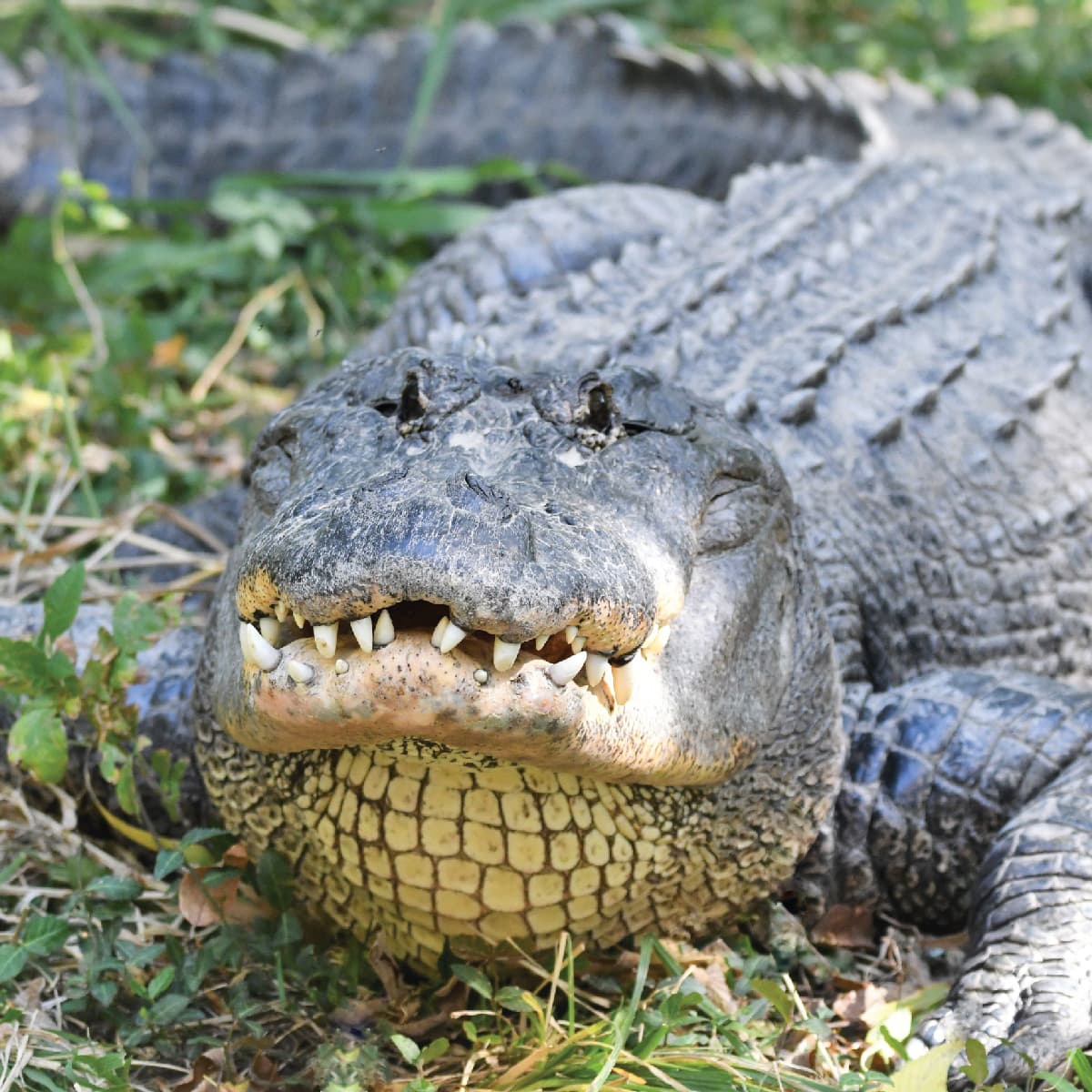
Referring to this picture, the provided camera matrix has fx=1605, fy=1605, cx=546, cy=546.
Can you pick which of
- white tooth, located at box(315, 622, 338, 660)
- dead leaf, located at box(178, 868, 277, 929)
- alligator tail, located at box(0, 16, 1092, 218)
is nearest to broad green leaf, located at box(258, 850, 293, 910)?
dead leaf, located at box(178, 868, 277, 929)

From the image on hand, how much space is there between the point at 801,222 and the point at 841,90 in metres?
1.73

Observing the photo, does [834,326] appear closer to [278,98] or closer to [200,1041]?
[200,1041]

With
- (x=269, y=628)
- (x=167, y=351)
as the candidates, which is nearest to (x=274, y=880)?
(x=269, y=628)

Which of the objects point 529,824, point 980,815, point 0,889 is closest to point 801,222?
point 980,815

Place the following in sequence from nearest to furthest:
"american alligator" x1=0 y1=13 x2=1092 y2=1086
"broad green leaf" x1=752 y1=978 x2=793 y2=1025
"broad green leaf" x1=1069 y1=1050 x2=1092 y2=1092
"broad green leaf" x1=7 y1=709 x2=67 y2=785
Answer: "american alligator" x1=0 y1=13 x2=1092 y2=1086, "broad green leaf" x1=1069 y1=1050 x2=1092 y2=1092, "broad green leaf" x1=752 y1=978 x2=793 y2=1025, "broad green leaf" x1=7 y1=709 x2=67 y2=785

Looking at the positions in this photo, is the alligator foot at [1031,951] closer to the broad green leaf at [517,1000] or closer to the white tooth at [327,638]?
the broad green leaf at [517,1000]

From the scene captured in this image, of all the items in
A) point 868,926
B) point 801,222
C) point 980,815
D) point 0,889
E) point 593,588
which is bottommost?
point 0,889

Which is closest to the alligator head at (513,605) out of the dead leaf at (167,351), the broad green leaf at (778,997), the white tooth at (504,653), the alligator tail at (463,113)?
the white tooth at (504,653)

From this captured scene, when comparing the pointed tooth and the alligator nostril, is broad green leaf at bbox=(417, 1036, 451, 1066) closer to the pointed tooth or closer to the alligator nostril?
the pointed tooth

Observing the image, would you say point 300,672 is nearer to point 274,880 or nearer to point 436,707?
point 436,707

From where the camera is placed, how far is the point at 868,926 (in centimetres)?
295

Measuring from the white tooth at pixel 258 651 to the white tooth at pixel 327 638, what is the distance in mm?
103

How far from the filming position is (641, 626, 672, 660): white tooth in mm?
2217

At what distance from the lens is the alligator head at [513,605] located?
192 centimetres
